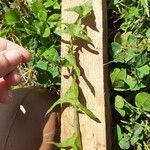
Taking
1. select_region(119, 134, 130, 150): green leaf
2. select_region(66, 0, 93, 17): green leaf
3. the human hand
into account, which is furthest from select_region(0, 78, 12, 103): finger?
select_region(119, 134, 130, 150): green leaf

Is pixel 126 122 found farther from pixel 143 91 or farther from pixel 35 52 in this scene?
pixel 35 52

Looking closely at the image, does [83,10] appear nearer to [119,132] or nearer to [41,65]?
[41,65]

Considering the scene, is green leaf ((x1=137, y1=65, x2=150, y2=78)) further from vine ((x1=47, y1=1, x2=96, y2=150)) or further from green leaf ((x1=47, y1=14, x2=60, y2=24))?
green leaf ((x1=47, y1=14, x2=60, y2=24))

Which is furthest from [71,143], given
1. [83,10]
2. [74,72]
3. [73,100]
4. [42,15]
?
[42,15]

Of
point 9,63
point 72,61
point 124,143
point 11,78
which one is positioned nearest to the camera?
point 9,63

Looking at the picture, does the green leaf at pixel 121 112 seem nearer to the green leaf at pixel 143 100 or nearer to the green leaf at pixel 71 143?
the green leaf at pixel 143 100

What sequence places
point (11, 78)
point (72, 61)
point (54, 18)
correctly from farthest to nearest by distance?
point (54, 18)
point (72, 61)
point (11, 78)

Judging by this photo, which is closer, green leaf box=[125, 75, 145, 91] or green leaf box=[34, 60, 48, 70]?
green leaf box=[125, 75, 145, 91]
